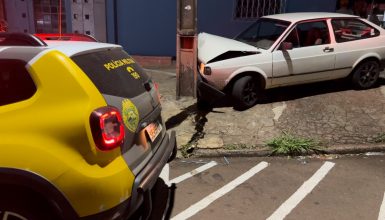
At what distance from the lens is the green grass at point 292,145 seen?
5.74 meters

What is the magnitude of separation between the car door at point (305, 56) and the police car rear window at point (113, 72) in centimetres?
384

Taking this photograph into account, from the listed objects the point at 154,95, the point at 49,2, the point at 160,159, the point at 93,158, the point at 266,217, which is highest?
the point at 49,2

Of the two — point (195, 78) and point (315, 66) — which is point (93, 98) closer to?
point (195, 78)

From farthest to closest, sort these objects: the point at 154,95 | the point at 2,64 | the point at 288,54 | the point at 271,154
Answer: the point at 288,54, the point at 271,154, the point at 154,95, the point at 2,64

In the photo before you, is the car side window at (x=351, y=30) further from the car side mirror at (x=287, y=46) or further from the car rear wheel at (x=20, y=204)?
the car rear wheel at (x=20, y=204)

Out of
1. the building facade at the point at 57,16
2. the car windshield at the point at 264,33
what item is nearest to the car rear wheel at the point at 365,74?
the car windshield at the point at 264,33

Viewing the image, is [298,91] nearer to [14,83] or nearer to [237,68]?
[237,68]

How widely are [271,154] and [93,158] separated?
11.8ft

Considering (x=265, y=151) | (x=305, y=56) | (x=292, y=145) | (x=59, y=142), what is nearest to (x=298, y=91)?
(x=305, y=56)

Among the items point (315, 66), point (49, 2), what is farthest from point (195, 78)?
point (49, 2)

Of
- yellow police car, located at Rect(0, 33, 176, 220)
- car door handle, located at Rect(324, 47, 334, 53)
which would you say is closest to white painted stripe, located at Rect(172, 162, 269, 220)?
yellow police car, located at Rect(0, 33, 176, 220)

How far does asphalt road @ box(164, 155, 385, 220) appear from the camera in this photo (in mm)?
4098

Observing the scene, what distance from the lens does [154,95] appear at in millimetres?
3803

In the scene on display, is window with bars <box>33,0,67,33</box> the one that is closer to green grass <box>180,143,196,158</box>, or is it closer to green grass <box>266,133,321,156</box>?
green grass <box>180,143,196,158</box>
